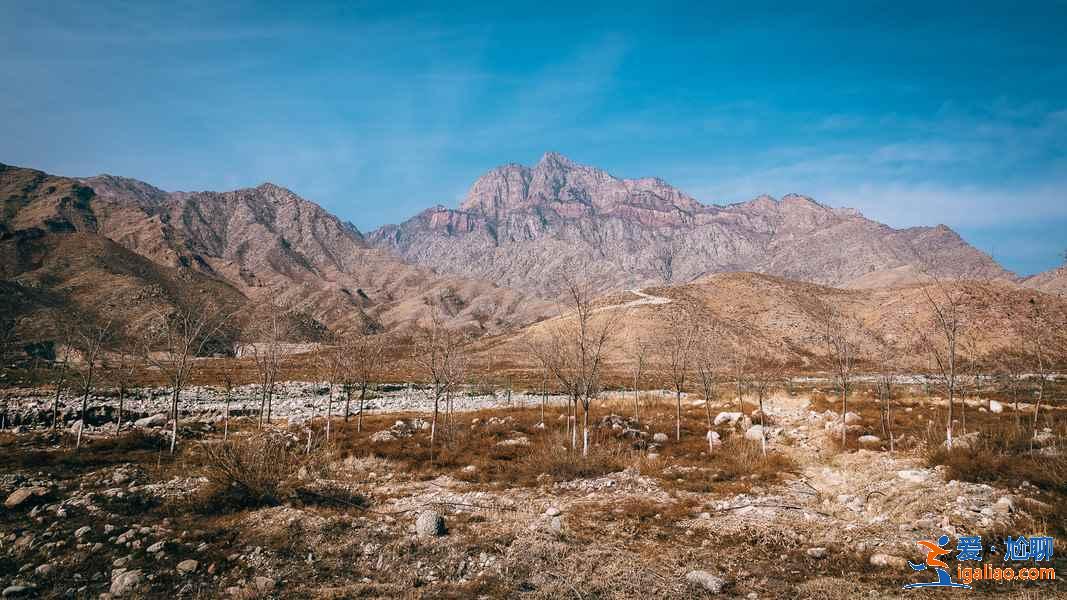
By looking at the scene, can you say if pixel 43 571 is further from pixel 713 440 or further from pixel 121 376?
pixel 121 376

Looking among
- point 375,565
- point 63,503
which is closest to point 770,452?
point 375,565

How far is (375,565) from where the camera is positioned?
8828mm

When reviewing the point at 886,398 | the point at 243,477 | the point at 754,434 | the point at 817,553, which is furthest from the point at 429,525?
the point at 886,398

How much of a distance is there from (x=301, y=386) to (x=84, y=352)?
30.6 m

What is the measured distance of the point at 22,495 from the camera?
11.3 m

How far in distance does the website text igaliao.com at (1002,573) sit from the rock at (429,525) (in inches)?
365

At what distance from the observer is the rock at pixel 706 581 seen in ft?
25.9

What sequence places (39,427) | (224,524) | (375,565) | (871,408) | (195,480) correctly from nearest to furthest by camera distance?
(375,565)
(224,524)
(195,480)
(39,427)
(871,408)

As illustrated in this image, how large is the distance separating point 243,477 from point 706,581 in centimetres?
1038

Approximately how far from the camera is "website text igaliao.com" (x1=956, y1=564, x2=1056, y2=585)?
7.75 meters

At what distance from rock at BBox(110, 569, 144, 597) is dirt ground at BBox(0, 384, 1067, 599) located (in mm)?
30

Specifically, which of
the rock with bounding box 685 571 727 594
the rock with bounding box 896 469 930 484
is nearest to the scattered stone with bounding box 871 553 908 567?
the rock with bounding box 685 571 727 594

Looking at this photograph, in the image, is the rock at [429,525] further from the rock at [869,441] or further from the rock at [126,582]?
the rock at [869,441]

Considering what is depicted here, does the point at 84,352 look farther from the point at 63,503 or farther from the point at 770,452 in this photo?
the point at 770,452
